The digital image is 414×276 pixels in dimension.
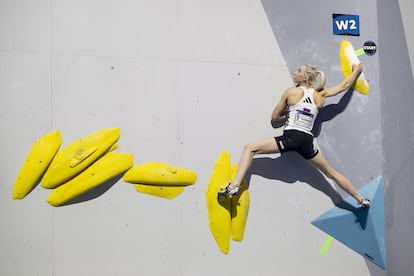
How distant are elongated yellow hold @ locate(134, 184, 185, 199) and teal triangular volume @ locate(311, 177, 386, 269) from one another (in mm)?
1274

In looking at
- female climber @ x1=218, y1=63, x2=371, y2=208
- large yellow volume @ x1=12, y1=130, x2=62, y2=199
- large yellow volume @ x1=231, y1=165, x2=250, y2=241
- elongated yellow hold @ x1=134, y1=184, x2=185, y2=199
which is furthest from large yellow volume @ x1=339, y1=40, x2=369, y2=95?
large yellow volume @ x1=12, y1=130, x2=62, y2=199

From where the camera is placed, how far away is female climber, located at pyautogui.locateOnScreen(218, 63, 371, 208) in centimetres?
445

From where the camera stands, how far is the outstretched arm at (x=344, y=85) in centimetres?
475

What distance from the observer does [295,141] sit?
4465 mm

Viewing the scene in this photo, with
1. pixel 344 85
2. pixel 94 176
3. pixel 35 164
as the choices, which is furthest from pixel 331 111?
pixel 35 164

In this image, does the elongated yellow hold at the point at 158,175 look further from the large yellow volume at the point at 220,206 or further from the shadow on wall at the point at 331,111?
the shadow on wall at the point at 331,111

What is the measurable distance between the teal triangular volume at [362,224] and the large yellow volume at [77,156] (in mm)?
1965

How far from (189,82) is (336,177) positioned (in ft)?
4.95

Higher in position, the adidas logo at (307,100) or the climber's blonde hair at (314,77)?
the climber's blonde hair at (314,77)

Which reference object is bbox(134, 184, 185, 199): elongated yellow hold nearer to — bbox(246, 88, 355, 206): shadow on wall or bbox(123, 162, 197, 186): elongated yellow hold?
bbox(123, 162, 197, 186): elongated yellow hold

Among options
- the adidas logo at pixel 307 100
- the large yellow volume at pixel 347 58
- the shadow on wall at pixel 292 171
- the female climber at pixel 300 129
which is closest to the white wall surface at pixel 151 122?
the shadow on wall at pixel 292 171

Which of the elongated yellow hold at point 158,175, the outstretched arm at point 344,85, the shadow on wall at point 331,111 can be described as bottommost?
the elongated yellow hold at point 158,175

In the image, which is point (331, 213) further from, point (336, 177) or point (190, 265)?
point (190, 265)

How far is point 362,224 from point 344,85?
1.27m
